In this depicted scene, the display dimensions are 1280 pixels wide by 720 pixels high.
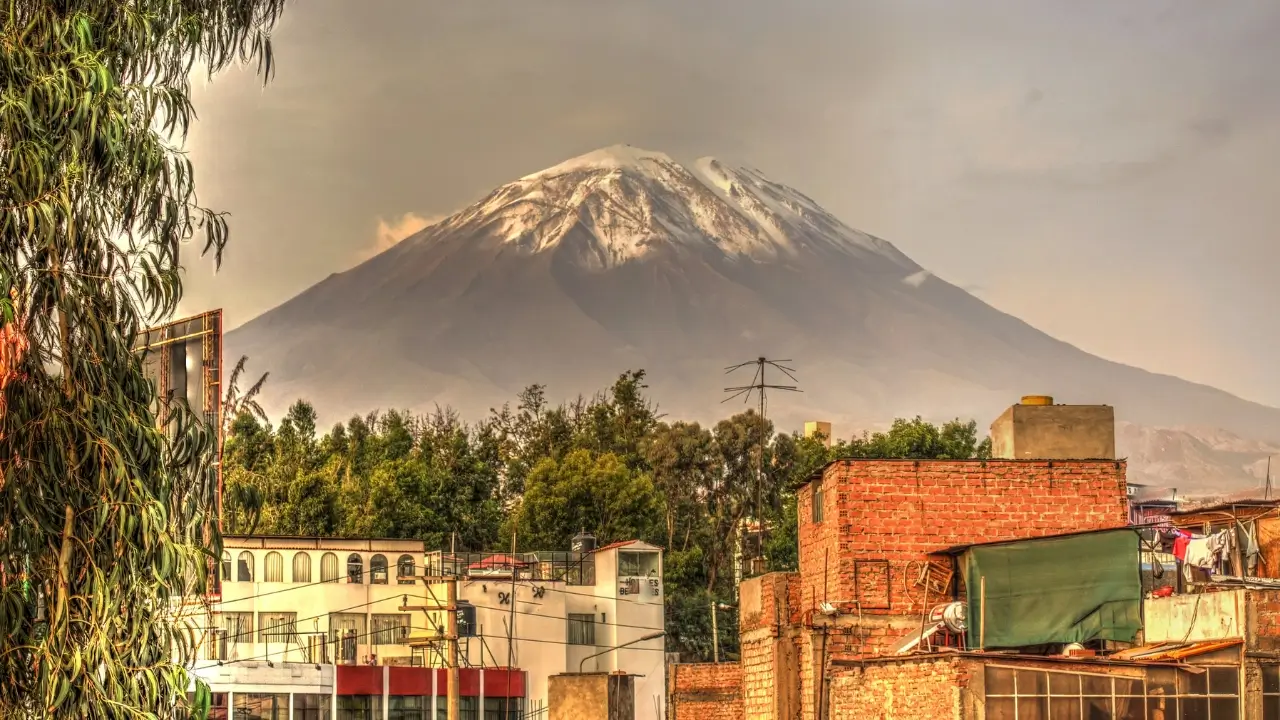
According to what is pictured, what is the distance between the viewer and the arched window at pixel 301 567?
199 feet

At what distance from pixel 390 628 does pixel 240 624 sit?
190 inches

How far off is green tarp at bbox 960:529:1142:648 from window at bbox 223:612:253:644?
129ft

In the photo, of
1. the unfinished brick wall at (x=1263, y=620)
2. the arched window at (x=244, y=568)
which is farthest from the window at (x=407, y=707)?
the unfinished brick wall at (x=1263, y=620)

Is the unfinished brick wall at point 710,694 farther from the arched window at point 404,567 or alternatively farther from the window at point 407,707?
the arched window at point 404,567

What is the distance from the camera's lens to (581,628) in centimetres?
6341

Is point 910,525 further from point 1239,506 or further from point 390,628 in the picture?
point 390,628

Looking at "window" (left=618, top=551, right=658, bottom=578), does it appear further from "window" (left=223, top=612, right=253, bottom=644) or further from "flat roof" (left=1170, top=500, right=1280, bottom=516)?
"flat roof" (left=1170, top=500, right=1280, bottom=516)

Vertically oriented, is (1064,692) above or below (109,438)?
below

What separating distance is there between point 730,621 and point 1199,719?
188ft

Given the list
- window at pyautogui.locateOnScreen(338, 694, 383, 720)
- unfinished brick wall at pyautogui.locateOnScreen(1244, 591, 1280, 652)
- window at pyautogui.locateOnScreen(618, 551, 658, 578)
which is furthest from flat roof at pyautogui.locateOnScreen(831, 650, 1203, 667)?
window at pyautogui.locateOnScreen(618, 551, 658, 578)

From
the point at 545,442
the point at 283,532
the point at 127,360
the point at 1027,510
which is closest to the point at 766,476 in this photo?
the point at 545,442

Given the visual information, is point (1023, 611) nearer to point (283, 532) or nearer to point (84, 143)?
point (84, 143)

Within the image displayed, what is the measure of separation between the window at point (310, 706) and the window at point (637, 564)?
55.5 ft

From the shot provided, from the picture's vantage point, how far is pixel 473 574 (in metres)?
61.0
